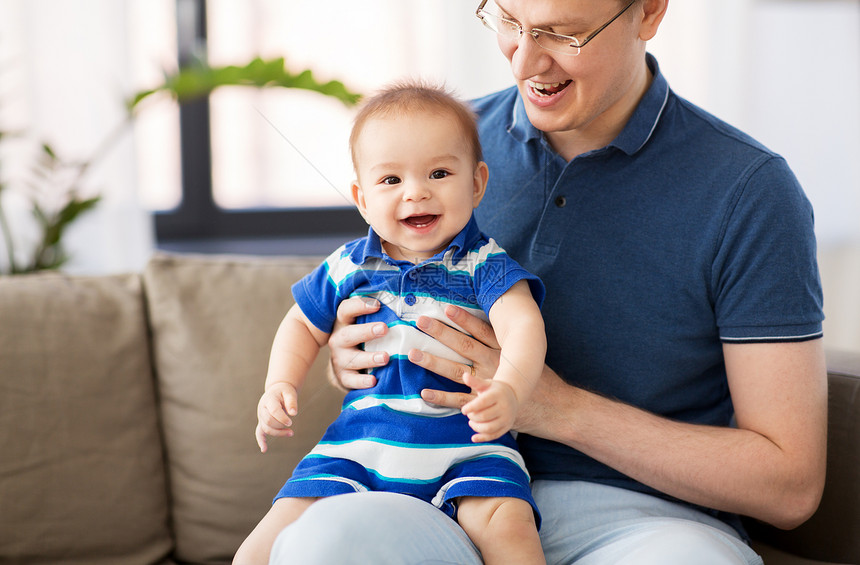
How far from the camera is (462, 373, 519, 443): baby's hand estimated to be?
750mm

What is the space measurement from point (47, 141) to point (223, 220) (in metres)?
0.60

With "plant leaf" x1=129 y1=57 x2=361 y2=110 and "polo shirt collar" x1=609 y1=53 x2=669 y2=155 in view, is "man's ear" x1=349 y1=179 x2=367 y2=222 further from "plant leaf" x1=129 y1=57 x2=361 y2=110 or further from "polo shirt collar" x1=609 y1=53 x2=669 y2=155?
"plant leaf" x1=129 y1=57 x2=361 y2=110

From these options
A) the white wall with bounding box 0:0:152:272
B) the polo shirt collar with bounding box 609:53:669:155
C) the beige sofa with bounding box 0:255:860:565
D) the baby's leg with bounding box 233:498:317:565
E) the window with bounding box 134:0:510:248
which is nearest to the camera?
the baby's leg with bounding box 233:498:317:565

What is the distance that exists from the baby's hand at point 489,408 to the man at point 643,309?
14cm

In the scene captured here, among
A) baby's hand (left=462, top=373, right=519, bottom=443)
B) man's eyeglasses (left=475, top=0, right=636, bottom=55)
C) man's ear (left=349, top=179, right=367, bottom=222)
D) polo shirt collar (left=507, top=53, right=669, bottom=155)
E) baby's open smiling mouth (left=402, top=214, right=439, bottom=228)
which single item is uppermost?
man's eyeglasses (left=475, top=0, right=636, bottom=55)

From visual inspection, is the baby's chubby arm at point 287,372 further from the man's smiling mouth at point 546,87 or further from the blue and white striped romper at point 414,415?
the man's smiling mouth at point 546,87

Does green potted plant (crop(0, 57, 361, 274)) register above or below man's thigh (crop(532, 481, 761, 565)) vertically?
above

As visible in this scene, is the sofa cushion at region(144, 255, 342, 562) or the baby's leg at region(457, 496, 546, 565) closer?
the baby's leg at region(457, 496, 546, 565)

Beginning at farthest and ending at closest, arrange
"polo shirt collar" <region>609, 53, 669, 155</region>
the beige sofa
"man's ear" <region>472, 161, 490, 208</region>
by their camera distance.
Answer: the beige sofa
"polo shirt collar" <region>609, 53, 669, 155</region>
"man's ear" <region>472, 161, 490, 208</region>

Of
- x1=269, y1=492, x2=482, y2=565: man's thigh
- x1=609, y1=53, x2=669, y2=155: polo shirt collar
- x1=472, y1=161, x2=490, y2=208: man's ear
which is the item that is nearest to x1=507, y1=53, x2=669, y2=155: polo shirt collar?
x1=609, y1=53, x2=669, y2=155: polo shirt collar

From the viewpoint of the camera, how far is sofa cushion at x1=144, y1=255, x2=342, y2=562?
4.28 feet

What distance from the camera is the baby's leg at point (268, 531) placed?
0.88m

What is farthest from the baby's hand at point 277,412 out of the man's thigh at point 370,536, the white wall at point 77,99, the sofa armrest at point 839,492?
the white wall at point 77,99

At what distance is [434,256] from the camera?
3.12 feet
